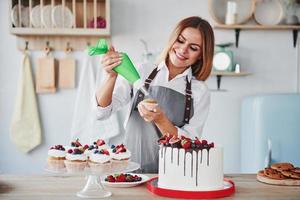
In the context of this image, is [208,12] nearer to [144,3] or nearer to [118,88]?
[144,3]

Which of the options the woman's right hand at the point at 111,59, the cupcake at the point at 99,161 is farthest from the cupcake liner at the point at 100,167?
the woman's right hand at the point at 111,59

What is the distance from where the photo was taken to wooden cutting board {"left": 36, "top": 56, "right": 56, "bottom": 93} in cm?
293

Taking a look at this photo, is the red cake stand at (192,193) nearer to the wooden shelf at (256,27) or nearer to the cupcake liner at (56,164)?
the cupcake liner at (56,164)

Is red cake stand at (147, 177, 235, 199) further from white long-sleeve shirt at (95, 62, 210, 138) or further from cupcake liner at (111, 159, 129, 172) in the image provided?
white long-sleeve shirt at (95, 62, 210, 138)

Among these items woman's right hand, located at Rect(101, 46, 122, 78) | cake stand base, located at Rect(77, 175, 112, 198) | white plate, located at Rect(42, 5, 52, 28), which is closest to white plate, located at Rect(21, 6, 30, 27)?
white plate, located at Rect(42, 5, 52, 28)

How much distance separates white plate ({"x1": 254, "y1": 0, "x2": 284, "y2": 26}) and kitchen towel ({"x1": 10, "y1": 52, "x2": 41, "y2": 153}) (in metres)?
1.57

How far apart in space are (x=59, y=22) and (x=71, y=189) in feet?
5.20

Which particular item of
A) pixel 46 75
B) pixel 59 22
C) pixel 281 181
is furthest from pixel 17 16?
pixel 281 181

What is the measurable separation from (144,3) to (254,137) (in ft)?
3.75

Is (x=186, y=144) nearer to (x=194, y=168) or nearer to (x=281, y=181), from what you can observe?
(x=194, y=168)

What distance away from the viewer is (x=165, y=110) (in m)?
2.00

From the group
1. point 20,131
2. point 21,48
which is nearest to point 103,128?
point 20,131

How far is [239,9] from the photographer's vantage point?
3.00 meters

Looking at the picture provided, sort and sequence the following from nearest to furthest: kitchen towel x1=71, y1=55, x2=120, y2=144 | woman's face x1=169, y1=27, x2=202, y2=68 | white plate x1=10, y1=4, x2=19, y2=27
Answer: woman's face x1=169, y1=27, x2=202, y2=68 < white plate x1=10, y1=4, x2=19, y2=27 < kitchen towel x1=71, y1=55, x2=120, y2=144
